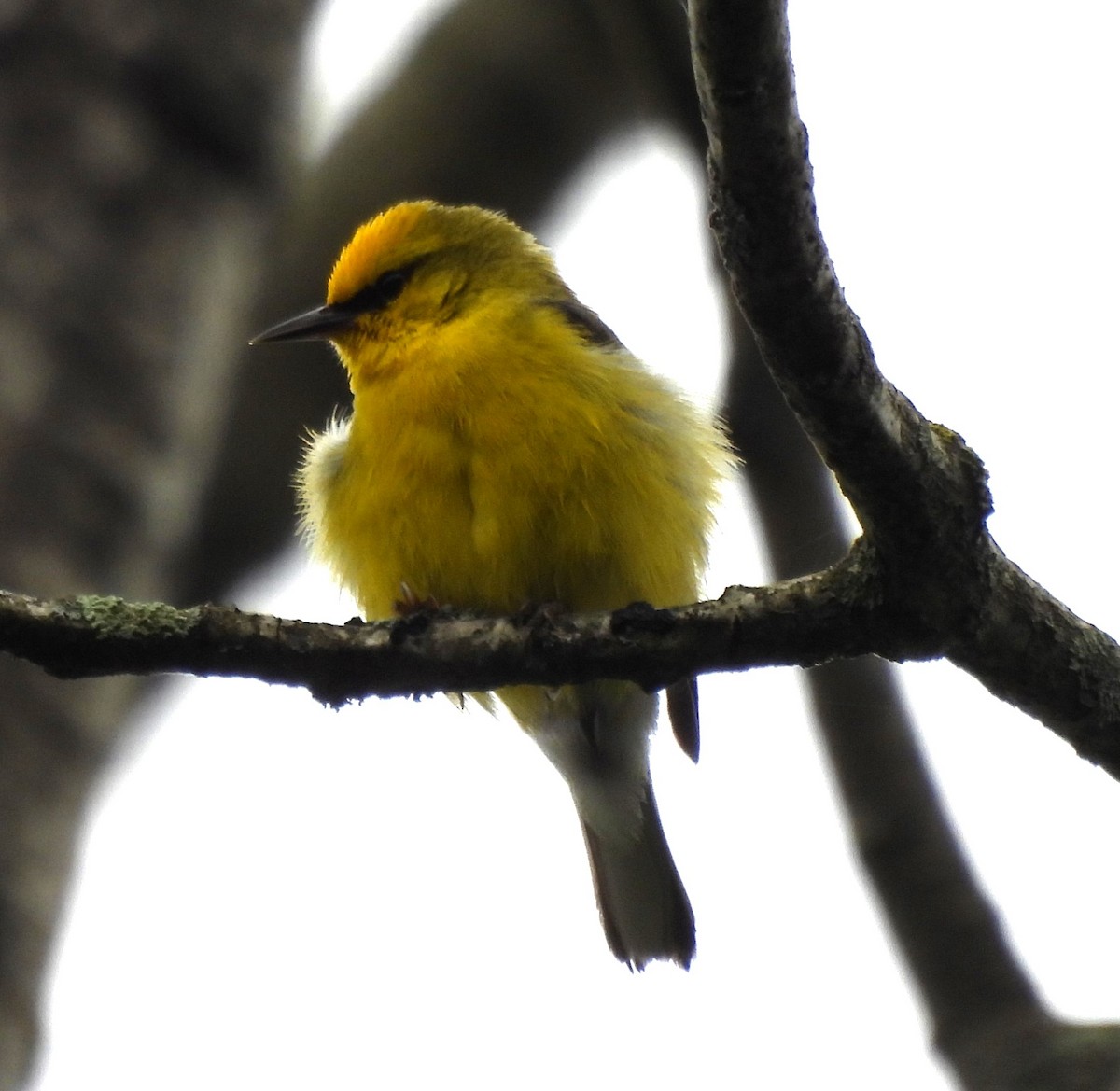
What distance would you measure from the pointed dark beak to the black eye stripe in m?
0.03

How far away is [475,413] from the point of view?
5.03 metres

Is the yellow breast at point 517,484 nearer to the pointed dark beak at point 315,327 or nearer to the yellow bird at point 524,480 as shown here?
the yellow bird at point 524,480

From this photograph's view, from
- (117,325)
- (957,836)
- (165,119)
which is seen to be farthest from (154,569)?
(957,836)

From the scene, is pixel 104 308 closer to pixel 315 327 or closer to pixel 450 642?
pixel 315 327

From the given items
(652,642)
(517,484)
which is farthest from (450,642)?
(517,484)

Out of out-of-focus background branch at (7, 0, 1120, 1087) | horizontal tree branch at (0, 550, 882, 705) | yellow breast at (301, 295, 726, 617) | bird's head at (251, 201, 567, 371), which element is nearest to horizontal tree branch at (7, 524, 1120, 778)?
horizontal tree branch at (0, 550, 882, 705)

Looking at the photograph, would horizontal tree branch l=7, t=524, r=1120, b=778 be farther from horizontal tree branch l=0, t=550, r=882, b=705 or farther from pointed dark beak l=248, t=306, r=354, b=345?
pointed dark beak l=248, t=306, r=354, b=345

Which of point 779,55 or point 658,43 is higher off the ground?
point 658,43

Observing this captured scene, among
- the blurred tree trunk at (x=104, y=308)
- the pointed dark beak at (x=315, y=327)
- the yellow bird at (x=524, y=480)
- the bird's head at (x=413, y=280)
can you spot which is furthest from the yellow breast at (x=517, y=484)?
the blurred tree trunk at (x=104, y=308)

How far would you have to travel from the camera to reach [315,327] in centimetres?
594

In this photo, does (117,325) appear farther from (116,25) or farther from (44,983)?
(44,983)

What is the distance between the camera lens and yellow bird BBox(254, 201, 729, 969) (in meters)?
4.94

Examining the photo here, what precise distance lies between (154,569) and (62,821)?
96cm

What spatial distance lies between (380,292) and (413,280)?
127 mm
